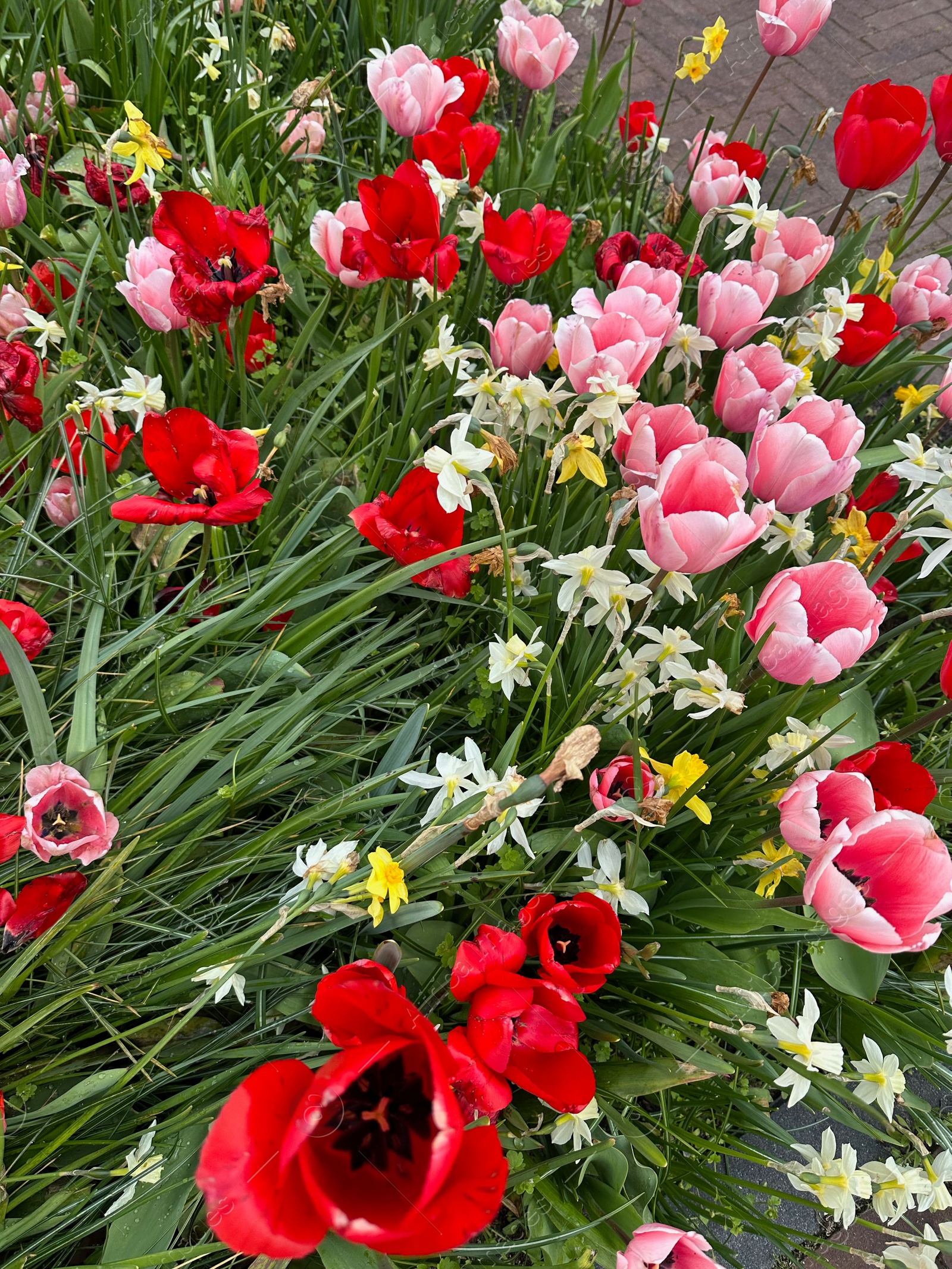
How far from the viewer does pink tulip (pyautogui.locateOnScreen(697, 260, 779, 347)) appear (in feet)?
5.14

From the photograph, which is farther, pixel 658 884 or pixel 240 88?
pixel 240 88

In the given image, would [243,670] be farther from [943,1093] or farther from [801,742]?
[943,1093]

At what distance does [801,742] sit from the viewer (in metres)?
1.30

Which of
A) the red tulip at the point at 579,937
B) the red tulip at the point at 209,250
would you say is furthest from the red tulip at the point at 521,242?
the red tulip at the point at 579,937

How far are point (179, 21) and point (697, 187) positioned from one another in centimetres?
152

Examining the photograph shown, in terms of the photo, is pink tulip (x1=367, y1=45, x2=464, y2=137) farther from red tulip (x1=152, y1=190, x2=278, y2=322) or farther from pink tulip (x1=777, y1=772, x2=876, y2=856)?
pink tulip (x1=777, y1=772, x2=876, y2=856)

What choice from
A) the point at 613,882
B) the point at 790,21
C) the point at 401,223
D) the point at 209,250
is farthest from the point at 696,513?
the point at 790,21

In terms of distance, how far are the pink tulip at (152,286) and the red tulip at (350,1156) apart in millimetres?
1151

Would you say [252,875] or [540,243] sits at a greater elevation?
[540,243]

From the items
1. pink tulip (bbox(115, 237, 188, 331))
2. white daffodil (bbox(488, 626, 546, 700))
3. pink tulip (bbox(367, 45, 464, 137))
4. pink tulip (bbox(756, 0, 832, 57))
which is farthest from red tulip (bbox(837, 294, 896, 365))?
pink tulip (bbox(115, 237, 188, 331))

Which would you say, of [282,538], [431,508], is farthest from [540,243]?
[282,538]

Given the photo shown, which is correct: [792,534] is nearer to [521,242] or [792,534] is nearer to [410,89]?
[521,242]

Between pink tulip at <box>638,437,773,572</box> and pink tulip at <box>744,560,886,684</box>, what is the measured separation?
9 centimetres

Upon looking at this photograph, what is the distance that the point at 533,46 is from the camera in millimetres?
2145
